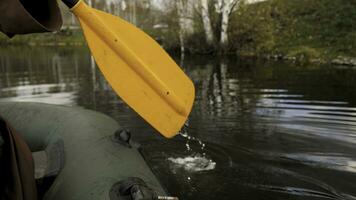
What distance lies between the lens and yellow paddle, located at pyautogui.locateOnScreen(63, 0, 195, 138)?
3000 mm

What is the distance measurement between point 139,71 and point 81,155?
0.65 meters

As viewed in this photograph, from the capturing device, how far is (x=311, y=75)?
11.5 meters

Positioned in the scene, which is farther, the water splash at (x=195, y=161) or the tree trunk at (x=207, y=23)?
the tree trunk at (x=207, y=23)

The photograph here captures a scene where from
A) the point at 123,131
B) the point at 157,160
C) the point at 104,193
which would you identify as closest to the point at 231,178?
the point at 157,160

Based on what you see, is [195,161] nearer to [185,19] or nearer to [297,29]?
[297,29]

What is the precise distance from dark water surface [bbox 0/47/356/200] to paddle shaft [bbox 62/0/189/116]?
108 centimetres

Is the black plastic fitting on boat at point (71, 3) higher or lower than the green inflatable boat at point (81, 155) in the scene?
higher

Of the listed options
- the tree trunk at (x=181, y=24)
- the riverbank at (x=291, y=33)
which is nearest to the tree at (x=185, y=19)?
the tree trunk at (x=181, y=24)

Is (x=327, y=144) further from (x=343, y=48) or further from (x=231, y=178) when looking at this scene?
(x=343, y=48)

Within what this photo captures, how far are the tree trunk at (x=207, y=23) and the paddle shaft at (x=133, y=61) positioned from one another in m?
16.6

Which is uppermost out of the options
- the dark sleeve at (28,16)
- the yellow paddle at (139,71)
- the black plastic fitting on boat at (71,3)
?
the black plastic fitting on boat at (71,3)

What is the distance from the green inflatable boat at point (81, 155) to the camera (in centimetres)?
256

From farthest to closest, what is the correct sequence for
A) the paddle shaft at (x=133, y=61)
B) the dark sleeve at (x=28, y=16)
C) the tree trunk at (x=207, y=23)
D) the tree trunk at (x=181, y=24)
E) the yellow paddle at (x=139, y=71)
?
the tree trunk at (x=181, y=24)
the tree trunk at (x=207, y=23)
the yellow paddle at (x=139, y=71)
the paddle shaft at (x=133, y=61)
the dark sleeve at (x=28, y=16)

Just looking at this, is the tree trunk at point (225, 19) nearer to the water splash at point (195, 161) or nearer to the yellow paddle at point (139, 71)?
the water splash at point (195, 161)
